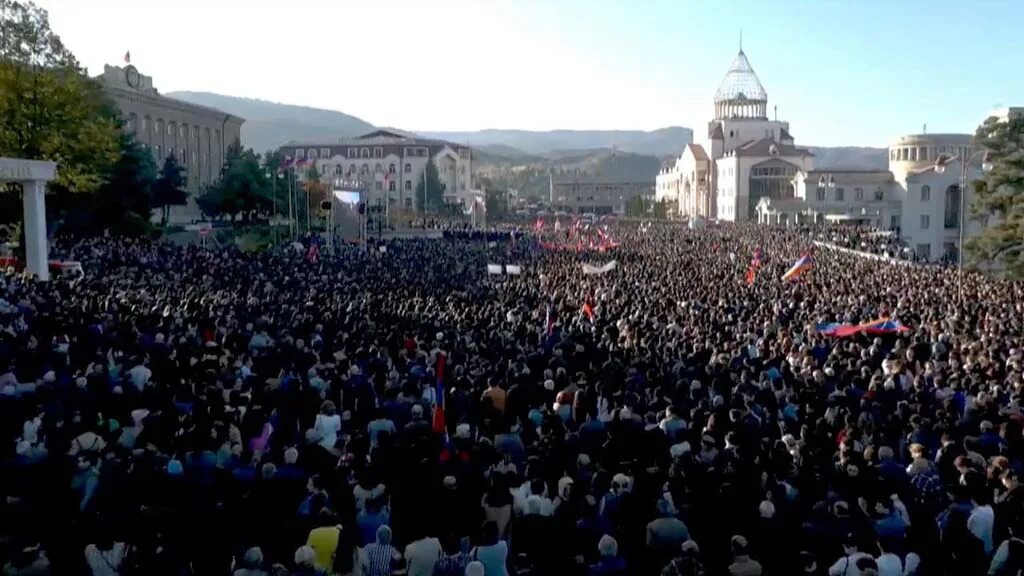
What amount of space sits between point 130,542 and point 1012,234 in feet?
99.0

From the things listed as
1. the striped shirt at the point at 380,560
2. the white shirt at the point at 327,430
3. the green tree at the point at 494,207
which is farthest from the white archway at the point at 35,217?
the green tree at the point at 494,207

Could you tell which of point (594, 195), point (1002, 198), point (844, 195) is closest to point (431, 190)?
point (844, 195)

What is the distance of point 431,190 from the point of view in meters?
90.6

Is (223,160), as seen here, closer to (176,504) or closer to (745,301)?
(745,301)

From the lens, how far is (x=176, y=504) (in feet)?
22.6

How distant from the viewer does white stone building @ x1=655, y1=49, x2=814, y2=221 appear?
8506 centimetres

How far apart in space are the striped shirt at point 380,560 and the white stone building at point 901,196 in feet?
Result: 175

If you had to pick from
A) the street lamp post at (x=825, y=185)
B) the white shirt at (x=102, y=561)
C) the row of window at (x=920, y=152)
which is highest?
the row of window at (x=920, y=152)

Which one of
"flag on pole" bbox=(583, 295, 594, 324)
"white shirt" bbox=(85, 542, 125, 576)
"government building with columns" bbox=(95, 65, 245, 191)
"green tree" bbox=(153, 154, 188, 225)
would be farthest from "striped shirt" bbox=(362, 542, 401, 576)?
"government building with columns" bbox=(95, 65, 245, 191)

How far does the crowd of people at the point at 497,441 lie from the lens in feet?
20.3

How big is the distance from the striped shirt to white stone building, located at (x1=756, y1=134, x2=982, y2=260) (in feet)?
175

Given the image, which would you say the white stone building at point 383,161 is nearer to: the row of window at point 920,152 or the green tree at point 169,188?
the row of window at point 920,152

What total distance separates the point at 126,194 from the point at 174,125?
23089mm

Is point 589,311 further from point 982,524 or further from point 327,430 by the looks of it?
point 982,524
